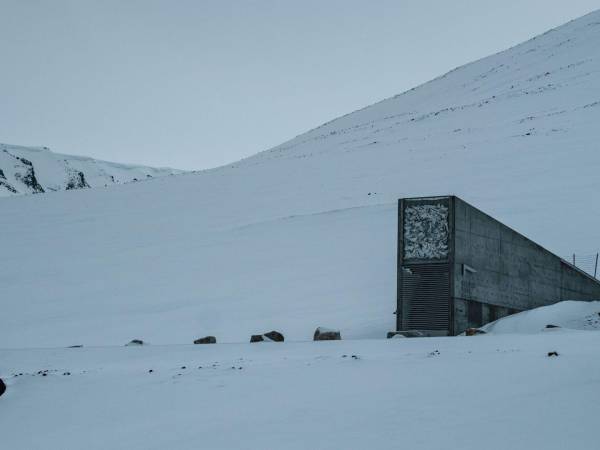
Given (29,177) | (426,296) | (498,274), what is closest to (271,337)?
(426,296)

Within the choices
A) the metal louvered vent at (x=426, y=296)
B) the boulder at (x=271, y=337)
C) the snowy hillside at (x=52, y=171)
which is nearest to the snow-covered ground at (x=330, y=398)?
the boulder at (x=271, y=337)

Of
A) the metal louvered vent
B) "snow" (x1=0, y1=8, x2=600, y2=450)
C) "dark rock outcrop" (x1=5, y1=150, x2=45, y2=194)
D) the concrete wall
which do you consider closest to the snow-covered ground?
"snow" (x1=0, y1=8, x2=600, y2=450)

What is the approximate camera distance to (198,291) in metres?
22.6

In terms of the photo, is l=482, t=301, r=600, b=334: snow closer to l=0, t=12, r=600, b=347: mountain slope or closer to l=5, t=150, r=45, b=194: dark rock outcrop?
l=0, t=12, r=600, b=347: mountain slope

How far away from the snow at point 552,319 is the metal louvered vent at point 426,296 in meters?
0.88

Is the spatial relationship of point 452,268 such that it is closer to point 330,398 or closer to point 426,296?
point 426,296

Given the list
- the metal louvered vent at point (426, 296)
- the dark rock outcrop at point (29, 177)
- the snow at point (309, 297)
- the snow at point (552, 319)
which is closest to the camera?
the snow at point (309, 297)

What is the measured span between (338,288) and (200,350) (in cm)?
799

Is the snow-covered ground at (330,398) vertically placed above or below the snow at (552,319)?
below

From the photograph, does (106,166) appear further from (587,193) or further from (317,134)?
(587,193)

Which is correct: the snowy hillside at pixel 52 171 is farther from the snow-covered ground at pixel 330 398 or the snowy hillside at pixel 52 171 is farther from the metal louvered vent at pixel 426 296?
the snow-covered ground at pixel 330 398

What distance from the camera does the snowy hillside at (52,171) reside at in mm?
139750

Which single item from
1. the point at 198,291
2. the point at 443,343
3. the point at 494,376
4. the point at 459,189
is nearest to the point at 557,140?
the point at 459,189

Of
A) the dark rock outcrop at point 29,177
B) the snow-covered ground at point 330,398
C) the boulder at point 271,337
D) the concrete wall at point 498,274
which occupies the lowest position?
the snow-covered ground at point 330,398
